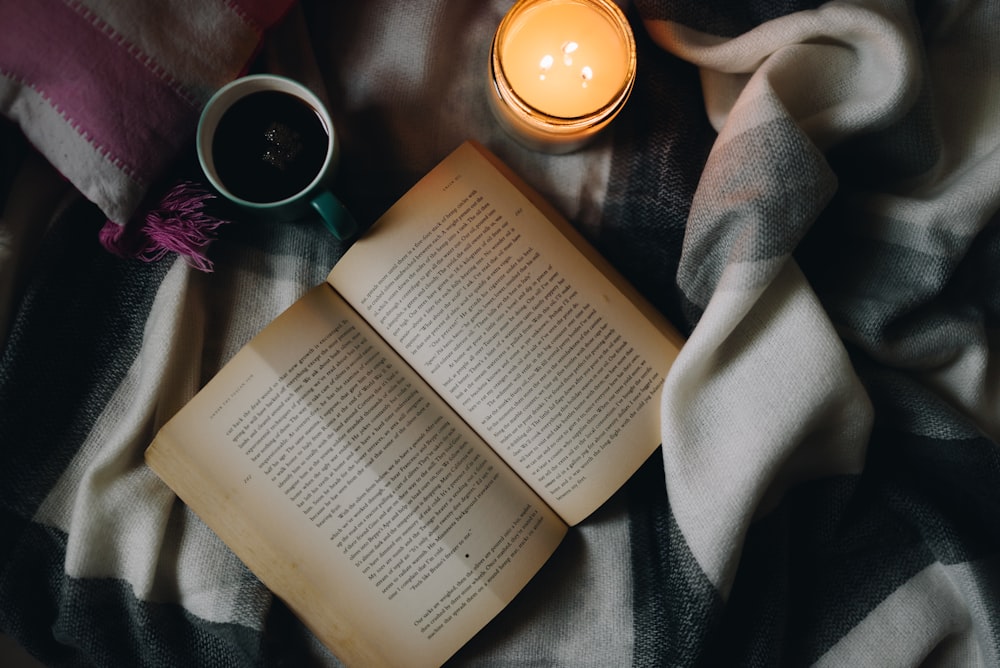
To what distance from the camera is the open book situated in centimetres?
58

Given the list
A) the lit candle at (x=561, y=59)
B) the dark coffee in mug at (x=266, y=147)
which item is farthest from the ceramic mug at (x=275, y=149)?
the lit candle at (x=561, y=59)

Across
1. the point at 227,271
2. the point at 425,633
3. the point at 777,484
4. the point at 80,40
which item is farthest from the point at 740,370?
the point at 80,40

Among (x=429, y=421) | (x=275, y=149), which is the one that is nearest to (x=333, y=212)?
(x=275, y=149)

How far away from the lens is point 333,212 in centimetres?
57

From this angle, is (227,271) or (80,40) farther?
(227,271)

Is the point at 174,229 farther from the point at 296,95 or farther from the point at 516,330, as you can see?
the point at 516,330

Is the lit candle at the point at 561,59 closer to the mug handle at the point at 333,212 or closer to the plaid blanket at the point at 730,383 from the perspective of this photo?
the plaid blanket at the point at 730,383

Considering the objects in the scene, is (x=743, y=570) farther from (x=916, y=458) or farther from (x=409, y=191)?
(x=409, y=191)

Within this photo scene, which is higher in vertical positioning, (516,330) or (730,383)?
(516,330)

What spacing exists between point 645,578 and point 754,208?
30cm

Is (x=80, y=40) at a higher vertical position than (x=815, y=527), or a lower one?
higher

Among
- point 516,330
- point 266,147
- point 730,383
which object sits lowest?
point 730,383

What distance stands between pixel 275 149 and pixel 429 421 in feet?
0.81

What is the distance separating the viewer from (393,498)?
1.90 ft
